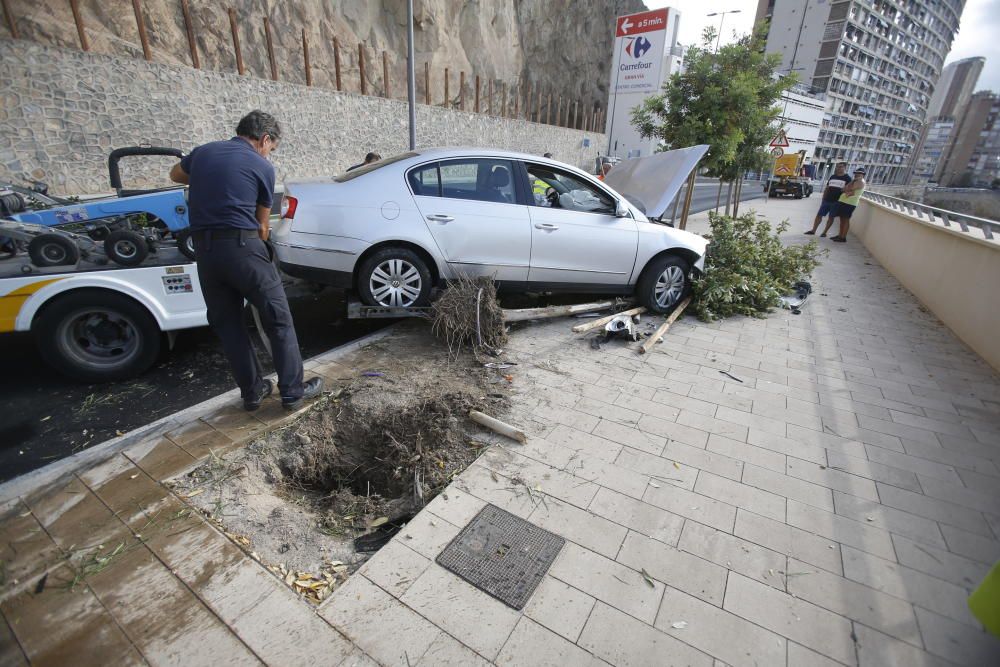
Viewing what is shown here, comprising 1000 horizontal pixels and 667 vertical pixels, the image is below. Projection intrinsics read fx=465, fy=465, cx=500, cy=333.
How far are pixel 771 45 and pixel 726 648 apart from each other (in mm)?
96725

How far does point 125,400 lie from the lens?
375cm

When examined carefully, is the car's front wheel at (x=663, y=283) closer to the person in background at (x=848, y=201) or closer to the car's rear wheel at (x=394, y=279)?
the car's rear wheel at (x=394, y=279)

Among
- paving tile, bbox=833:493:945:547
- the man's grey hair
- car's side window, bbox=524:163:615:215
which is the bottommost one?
paving tile, bbox=833:493:945:547

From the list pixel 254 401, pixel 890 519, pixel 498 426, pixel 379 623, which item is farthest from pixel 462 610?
pixel 890 519

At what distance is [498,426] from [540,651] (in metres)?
1.56

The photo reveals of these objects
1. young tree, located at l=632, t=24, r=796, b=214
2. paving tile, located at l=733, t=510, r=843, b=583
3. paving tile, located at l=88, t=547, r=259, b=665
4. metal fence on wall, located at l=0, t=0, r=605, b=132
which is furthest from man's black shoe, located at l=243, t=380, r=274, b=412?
metal fence on wall, located at l=0, t=0, r=605, b=132

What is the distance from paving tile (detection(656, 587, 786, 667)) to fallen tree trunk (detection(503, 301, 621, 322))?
3.14m

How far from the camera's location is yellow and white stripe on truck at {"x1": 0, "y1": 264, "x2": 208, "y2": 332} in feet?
11.2

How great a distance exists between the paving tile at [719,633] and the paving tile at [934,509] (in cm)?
153

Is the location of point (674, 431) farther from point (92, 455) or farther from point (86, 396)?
point (86, 396)

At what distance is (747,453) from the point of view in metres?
3.24

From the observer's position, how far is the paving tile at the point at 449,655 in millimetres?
1824

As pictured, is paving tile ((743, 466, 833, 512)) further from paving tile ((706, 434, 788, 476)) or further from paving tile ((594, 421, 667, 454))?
paving tile ((594, 421, 667, 454))

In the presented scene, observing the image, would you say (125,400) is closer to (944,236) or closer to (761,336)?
(761,336)
